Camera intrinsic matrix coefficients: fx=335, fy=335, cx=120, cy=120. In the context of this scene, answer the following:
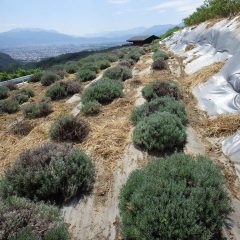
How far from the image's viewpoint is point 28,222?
12.1ft

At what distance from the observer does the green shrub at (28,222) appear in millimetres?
3478

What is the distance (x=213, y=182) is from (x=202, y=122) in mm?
3801

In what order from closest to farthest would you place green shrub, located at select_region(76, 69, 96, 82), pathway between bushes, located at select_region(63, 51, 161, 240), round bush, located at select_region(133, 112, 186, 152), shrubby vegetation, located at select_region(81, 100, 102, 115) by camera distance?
pathway between bushes, located at select_region(63, 51, 161, 240) < round bush, located at select_region(133, 112, 186, 152) < shrubby vegetation, located at select_region(81, 100, 102, 115) < green shrub, located at select_region(76, 69, 96, 82)

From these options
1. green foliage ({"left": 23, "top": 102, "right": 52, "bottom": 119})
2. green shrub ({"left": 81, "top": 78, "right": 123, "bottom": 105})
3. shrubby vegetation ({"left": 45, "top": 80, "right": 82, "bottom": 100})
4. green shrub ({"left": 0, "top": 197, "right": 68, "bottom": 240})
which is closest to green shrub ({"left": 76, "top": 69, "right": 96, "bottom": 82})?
shrubby vegetation ({"left": 45, "top": 80, "right": 82, "bottom": 100})

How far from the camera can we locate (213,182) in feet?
13.4

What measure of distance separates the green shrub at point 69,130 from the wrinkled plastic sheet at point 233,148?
2.88 meters

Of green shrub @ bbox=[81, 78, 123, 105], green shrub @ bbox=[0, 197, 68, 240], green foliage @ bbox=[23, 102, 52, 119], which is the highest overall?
green shrub @ bbox=[0, 197, 68, 240]

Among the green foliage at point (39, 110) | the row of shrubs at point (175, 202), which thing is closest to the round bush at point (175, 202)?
the row of shrubs at point (175, 202)

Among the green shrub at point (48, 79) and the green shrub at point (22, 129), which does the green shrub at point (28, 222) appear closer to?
the green shrub at point (22, 129)

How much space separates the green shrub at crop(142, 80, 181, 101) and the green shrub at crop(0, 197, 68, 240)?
5948mm

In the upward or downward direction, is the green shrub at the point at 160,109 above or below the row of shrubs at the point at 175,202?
→ below

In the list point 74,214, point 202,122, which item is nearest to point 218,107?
point 202,122

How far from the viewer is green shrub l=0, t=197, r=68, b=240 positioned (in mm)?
3478

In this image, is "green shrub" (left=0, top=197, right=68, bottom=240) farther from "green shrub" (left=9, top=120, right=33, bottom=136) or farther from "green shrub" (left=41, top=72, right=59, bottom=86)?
"green shrub" (left=41, top=72, right=59, bottom=86)
